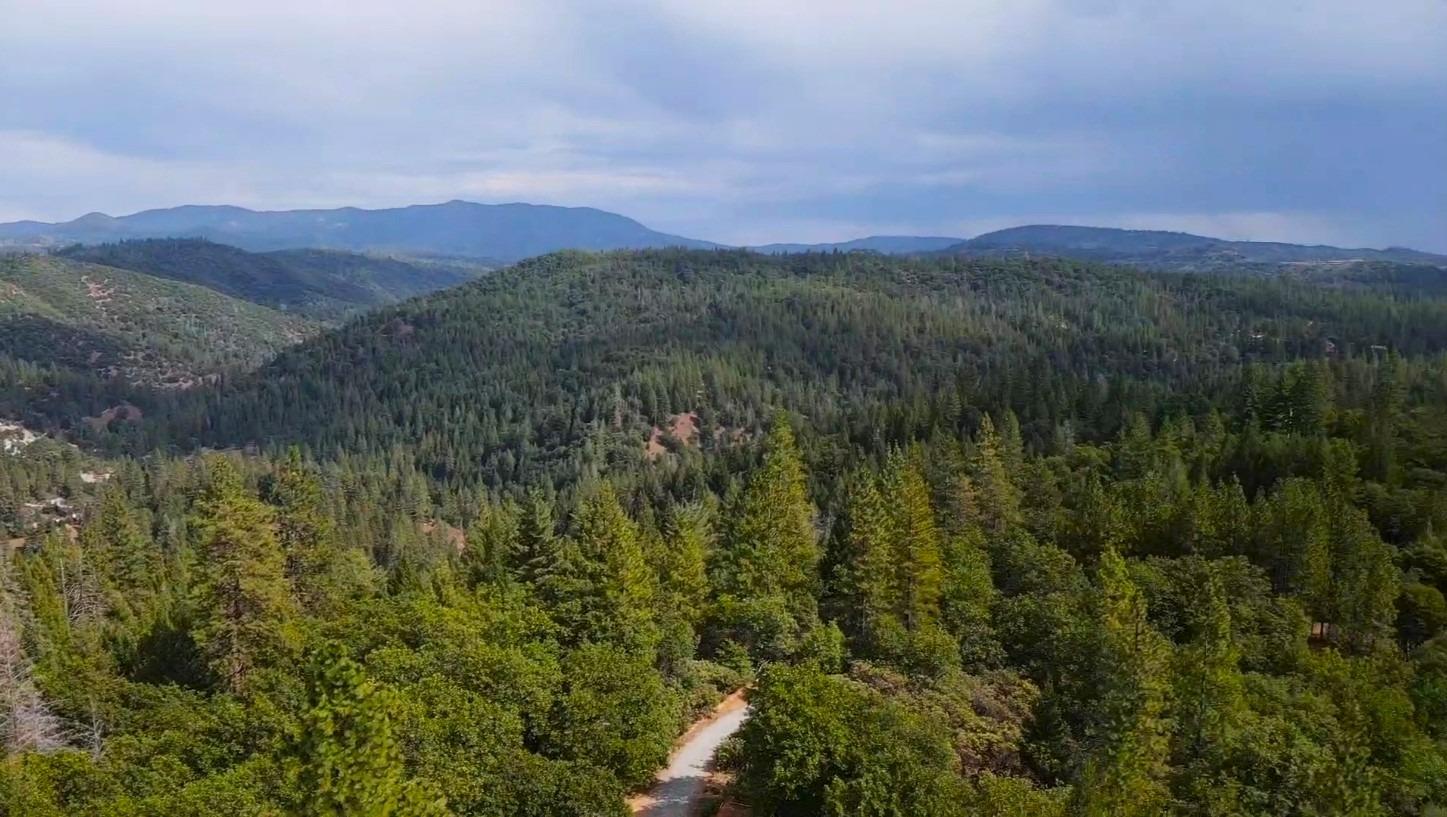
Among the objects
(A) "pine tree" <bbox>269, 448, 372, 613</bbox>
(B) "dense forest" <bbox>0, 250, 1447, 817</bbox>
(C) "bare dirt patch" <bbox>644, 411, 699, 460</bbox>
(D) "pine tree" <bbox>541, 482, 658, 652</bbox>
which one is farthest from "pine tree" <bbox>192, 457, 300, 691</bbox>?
(C) "bare dirt patch" <bbox>644, 411, 699, 460</bbox>

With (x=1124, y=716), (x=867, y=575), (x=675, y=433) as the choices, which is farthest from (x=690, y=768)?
(x=675, y=433)

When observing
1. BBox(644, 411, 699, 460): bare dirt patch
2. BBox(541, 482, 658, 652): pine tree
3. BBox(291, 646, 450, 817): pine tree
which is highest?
BBox(291, 646, 450, 817): pine tree

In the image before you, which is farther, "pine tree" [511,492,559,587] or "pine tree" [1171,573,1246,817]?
"pine tree" [511,492,559,587]

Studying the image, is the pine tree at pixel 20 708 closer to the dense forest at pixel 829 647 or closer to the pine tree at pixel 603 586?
the dense forest at pixel 829 647

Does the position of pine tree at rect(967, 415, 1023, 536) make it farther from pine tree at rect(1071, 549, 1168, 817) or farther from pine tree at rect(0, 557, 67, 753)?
pine tree at rect(0, 557, 67, 753)

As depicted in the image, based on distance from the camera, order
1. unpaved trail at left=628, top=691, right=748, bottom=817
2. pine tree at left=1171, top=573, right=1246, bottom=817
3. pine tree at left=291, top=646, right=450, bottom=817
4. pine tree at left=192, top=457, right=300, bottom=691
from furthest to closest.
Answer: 1. pine tree at left=192, top=457, right=300, bottom=691
2. unpaved trail at left=628, top=691, right=748, bottom=817
3. pine tree at left=1171, top=573, right=1246, bottom=817
4. pine tree at left=291, top=646, right=450, bottom=817

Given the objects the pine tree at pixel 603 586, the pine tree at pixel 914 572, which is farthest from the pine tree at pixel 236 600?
the pine tree at pixel 914 572

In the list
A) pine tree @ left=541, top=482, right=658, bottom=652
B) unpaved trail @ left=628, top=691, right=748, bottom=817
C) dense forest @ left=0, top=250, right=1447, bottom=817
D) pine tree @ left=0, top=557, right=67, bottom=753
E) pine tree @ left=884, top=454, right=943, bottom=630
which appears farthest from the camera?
pine tree @ left=884, top=454, right=943, bottom=630
